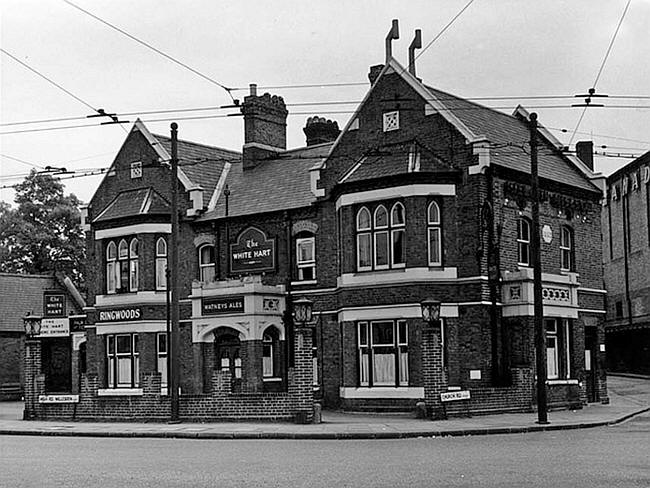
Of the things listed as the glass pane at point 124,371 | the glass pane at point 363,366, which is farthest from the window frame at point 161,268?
the glass pane at point 363,366

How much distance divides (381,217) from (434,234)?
5.70 feet

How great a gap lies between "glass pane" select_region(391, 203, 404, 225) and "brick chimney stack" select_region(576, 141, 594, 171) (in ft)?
37.0

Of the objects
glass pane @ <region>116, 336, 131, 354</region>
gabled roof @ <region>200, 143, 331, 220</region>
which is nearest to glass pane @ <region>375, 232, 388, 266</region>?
gabled roof @ <region>200, 143, 331, 220</region>

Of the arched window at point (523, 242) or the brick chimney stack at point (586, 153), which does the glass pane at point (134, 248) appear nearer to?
the arched window at point (523, 242)

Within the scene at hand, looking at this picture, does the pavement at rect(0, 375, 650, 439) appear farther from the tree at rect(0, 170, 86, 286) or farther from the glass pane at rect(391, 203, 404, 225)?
the tree at rect(0, 170, 86, 286)

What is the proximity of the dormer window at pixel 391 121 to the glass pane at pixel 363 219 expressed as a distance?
286cm

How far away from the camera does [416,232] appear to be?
99.8ft

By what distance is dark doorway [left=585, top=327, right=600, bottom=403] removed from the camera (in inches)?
1369

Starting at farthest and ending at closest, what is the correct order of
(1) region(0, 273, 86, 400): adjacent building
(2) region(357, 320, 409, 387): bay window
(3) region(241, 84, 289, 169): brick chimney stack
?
(1) region(0, 273, 86, 400): adjacent building, (3) region(241, 84, 289, 169): brick chimney stack, (2) region(357, 320, 409, 387): bay window

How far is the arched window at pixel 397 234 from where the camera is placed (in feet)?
101

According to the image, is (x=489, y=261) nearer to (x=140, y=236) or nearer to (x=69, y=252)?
(x=140, y=236)

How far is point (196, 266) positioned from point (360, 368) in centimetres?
886

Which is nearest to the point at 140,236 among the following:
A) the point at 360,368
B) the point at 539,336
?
the point at 360,368

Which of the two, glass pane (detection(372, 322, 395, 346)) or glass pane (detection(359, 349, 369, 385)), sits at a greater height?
glass pane (detection(372, 322, 395, 346))
